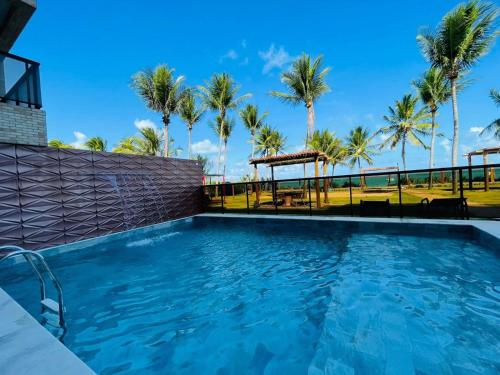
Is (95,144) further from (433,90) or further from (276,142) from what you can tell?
(433,90)

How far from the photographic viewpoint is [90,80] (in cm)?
1634

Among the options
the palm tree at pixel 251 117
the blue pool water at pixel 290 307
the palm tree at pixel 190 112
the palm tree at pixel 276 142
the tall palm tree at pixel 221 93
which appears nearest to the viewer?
the blue pool water at pixel 290 307

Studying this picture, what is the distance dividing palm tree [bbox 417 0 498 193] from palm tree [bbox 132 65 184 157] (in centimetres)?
1473

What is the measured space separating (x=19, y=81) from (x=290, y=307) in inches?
316

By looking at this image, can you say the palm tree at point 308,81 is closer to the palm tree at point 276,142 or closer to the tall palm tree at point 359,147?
the palm tree at point 276,142

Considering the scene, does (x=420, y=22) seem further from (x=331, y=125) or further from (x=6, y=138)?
(x=6, y=138)

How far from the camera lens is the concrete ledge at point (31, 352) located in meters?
1.19

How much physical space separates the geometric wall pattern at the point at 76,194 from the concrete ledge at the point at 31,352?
527 centimetres

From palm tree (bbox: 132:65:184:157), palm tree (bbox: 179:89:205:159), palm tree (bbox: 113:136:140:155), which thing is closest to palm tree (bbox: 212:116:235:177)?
palm tree (bbox: 179:89:205:159)

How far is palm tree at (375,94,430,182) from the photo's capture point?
20.4 m

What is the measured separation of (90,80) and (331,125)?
23097 millimetres

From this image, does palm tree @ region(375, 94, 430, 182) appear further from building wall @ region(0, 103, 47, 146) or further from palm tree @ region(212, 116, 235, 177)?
building wall @ region(0, 103, 47, 146)

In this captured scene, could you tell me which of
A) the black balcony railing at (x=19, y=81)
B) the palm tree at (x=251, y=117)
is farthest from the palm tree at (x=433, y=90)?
the black balcony railing at (x=19, y=81)

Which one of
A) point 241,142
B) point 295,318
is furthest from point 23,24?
point 241,142
